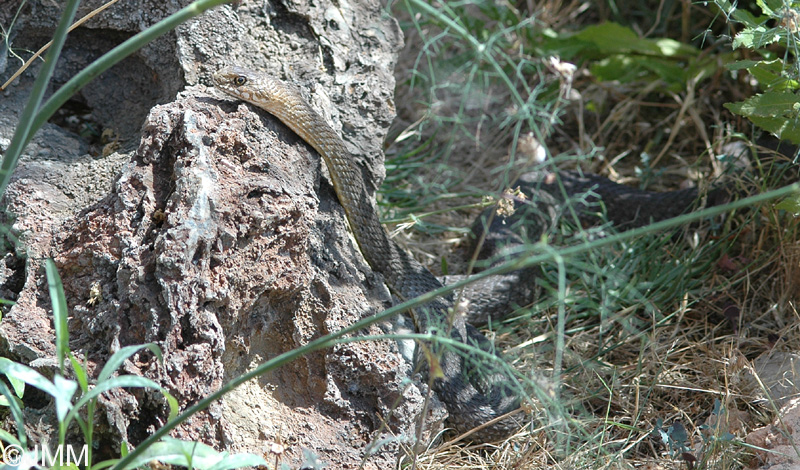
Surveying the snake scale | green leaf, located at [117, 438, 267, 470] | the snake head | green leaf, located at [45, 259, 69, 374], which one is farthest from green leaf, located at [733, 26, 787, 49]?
green leaf, located at [45, 259, 69, 374]

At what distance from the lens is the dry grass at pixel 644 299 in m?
2.90

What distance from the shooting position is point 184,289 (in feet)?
7.43

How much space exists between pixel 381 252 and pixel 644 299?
1.40 meters

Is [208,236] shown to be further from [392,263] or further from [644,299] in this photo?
[644,299]

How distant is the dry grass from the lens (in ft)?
9.52

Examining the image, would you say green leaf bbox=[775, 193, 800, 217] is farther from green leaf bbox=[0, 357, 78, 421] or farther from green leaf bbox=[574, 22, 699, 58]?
green leaf bbox=[0, 357, 78, 421]

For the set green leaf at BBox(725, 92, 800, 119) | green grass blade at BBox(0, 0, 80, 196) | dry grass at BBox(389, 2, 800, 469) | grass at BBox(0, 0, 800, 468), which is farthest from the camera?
green leaf at BBox(725, 92, 800, 119)

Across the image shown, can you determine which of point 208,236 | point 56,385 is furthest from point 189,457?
point 208,236

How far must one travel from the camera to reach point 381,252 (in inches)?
132

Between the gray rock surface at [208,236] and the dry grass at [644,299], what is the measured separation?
61 cm

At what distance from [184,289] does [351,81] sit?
5.27 ft

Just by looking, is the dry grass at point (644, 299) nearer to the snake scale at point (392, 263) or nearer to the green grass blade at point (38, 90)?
the snake scale at point (392, 263)

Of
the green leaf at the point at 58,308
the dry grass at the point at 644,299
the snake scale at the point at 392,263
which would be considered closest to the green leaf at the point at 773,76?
the dry grass at the point at 644,299

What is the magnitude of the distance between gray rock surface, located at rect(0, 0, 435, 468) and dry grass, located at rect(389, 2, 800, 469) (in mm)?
607
